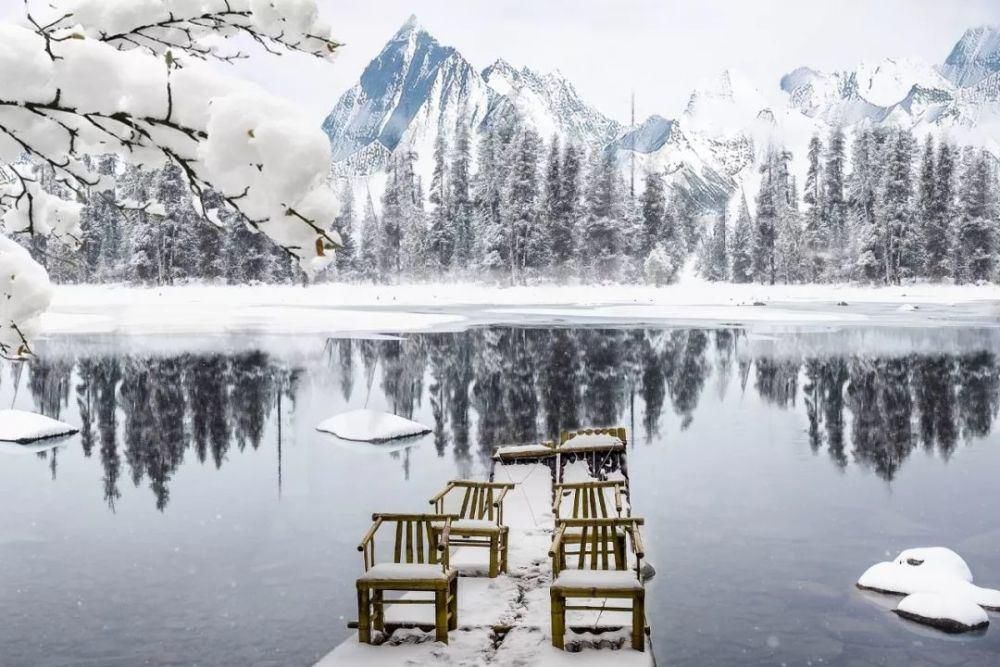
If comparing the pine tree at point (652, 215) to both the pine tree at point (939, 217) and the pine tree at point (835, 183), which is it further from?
the pine tree at point (939, 217)

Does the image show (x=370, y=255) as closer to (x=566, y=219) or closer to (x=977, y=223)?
(x=566, y=219)

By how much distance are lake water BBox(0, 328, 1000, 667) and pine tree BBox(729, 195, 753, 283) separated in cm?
5623

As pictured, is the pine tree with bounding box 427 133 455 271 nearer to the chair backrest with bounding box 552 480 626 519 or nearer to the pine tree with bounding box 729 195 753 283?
the pine tree with bounding box 729 195 753 283

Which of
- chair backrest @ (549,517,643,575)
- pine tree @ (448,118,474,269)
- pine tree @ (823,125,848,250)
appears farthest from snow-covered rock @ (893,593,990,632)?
pine tree @ (823,125,848,250)

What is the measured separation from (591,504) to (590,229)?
265ft

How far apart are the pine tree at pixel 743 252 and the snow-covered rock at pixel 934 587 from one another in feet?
286

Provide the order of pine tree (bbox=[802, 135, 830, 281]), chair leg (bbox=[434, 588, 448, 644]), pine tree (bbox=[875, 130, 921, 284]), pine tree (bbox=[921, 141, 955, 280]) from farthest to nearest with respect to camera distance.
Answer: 1. pine tree (bbox=[802, 135, 830, 281])
2. pine tree (bbox=[921, 141, 955, 280])
3. pine tree (bbox=[875, 130, 921, 284])
4. chair leg (bbox=[434, 588, 448, 644])

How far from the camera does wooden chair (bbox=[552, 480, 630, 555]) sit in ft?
34.3

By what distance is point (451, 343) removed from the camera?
46.2m

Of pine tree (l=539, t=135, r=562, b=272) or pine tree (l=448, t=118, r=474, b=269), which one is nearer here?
pine tree (l=539, t=135, r=562, b=272)

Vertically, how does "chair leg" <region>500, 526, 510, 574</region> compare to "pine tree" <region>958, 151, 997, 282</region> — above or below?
below

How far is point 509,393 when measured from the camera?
106ft

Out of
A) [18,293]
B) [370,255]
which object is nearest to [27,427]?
[18,293]

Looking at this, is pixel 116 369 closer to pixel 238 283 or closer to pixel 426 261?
pixel 238 283
